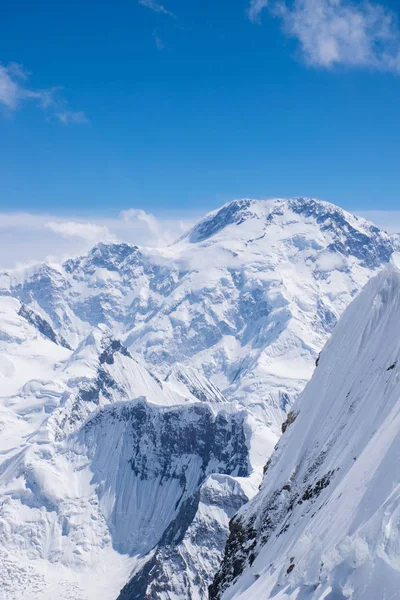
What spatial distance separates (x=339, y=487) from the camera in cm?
6134

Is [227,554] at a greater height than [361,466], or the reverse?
[361,466]

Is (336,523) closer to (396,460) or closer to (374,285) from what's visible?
(396,460)

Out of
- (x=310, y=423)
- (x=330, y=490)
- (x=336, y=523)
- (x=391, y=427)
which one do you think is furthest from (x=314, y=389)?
(x=336, y=523)

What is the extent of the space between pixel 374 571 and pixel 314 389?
67847mm

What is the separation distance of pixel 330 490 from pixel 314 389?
37.7 metres

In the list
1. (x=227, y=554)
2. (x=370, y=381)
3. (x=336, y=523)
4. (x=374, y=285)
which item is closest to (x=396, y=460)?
(x=336, y=523)

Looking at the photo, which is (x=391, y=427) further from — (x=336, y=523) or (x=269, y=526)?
(x=269, y=526)

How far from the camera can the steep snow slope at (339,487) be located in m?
39.7

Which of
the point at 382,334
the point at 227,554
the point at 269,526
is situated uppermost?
the point at 382,334

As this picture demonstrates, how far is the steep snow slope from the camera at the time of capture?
39.7 meters

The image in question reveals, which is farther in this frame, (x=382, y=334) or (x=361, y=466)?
(x=382, y=334)

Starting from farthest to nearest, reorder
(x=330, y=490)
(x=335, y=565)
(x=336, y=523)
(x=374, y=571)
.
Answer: (x=330, y=490), (x=336, y=523), (x=335, y=565), (x=374, y=571)

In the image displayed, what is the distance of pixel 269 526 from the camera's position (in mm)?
84375

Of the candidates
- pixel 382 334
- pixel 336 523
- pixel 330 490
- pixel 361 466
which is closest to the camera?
pixel 336 523
